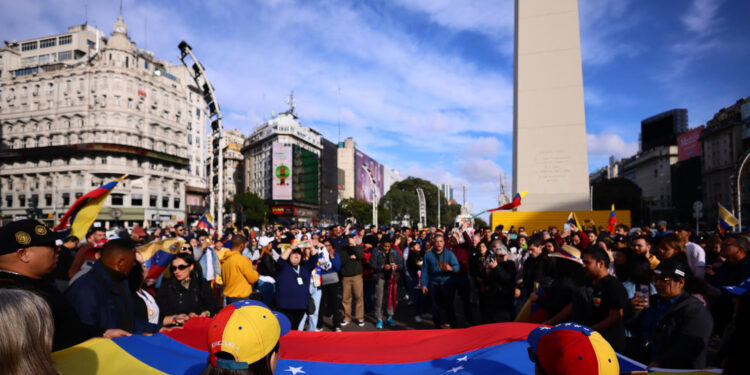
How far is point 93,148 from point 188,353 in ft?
218

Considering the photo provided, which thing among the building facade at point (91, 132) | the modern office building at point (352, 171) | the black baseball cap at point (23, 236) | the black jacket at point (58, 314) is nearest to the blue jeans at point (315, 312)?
A: the black jacket at point (58, 314)

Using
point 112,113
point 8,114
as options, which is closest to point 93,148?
point 112,113

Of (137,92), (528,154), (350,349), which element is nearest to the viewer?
(350,349)

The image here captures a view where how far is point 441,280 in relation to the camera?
26.5ft

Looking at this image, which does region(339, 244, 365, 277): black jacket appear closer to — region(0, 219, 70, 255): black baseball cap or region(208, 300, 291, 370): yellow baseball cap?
region(0, 219, 70, 255): black baseball cap

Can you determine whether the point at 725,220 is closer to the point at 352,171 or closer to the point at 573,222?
the point at 573,222

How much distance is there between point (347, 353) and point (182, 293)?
2652 mm

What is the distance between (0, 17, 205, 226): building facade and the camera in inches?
2301

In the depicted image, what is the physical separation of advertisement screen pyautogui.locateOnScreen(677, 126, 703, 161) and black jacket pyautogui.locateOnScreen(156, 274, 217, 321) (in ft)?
318

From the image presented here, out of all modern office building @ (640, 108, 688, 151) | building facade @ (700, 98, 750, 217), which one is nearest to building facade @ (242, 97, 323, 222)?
building facade @ (700, 98, 750, 217)

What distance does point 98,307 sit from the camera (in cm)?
331

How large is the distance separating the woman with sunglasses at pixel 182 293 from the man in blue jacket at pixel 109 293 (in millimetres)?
1176

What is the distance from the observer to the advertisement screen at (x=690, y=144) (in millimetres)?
78750

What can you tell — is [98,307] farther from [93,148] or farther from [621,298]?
[93,148]
